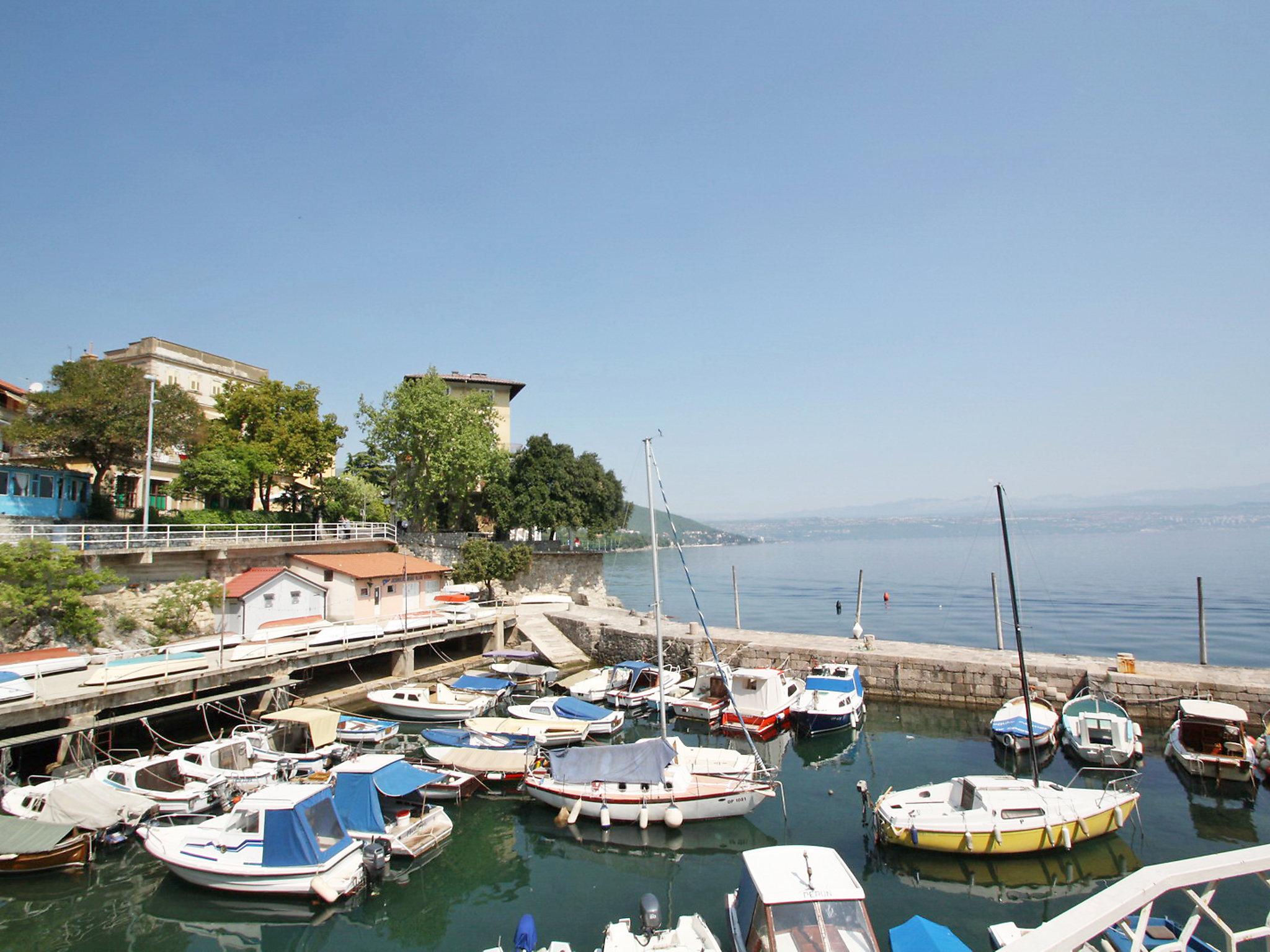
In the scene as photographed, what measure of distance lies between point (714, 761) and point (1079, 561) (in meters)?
130

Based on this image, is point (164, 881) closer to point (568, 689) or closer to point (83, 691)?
point (83, 691)

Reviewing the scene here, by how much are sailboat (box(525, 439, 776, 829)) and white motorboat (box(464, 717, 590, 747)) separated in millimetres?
4344

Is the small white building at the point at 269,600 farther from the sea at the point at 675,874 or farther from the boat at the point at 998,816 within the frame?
the boat at the point at 998,816

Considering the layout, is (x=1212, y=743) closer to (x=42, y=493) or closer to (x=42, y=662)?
(x=42, y=662)

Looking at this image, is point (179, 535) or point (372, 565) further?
point (372, 565)

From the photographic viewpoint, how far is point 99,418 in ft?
113

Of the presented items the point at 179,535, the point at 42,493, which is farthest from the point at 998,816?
the point at 42,493

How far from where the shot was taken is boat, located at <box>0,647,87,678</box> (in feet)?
73.8

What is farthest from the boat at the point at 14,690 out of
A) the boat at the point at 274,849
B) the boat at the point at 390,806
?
the boat at the point at 390,806

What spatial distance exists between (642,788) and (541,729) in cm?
651

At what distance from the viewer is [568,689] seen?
31.2m

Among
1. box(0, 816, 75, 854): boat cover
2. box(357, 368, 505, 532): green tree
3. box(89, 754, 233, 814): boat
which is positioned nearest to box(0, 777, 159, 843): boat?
box(0, 816, 75, 854): boat cover

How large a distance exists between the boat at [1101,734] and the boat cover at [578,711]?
A: 1558 centimetres

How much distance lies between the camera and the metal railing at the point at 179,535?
97.8 feet
